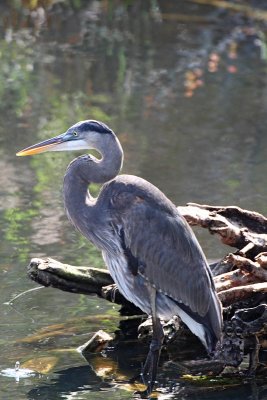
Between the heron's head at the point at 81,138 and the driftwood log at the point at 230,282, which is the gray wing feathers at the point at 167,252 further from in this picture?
the heron's head at the point at 81,138

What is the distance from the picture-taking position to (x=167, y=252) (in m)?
6.48

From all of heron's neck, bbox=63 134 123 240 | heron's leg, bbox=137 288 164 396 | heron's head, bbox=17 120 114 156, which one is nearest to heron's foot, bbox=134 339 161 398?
heron's leg, bbox=137 288 164 396

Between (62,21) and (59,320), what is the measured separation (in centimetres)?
990

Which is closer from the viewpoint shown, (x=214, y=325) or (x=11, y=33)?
(x=214, y=325)

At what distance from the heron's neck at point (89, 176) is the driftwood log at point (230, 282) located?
13.7 inches

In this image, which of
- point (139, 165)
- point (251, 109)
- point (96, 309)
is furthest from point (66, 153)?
point (96, 309)

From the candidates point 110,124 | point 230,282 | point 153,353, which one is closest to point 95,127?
point 230,282

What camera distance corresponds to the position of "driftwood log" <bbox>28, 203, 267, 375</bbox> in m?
6.19

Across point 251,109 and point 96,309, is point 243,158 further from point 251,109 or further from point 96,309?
point 96,309

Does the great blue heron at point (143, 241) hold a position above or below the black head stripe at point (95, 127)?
below

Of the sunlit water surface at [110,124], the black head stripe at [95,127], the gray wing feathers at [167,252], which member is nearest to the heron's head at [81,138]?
the black head stripe at [95,127]

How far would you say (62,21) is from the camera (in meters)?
16.5

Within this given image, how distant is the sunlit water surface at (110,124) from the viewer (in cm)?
671

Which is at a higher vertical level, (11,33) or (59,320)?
(11,33)
